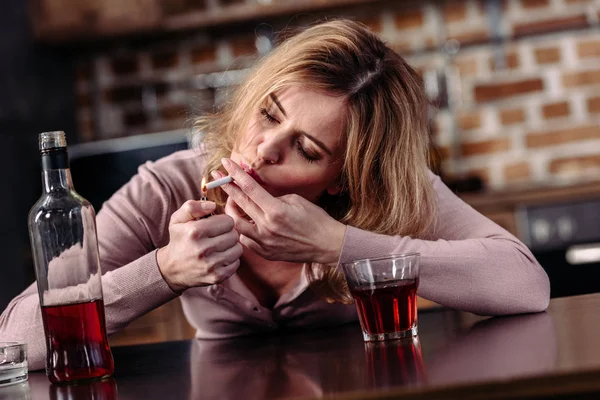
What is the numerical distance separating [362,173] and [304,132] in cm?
16

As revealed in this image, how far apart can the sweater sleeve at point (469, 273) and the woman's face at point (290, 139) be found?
0.58ft

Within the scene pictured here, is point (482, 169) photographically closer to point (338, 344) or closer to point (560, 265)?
point (560, 265)

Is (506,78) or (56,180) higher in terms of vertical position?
(506,78)

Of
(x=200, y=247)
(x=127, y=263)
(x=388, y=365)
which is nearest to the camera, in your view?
(x=388, y=365)

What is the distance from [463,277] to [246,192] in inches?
13.6

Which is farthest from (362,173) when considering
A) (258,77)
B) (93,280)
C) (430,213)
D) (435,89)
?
(435,89)

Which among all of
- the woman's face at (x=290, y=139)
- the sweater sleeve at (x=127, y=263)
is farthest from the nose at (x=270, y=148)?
the sweater sleeve at (x=127, y=263)

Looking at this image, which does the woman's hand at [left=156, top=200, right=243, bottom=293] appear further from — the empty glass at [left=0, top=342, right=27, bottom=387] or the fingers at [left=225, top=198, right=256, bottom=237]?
the empty glass at [left=0, top=342, right=27, bottom=387]

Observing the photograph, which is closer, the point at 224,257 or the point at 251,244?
the point at 224,257

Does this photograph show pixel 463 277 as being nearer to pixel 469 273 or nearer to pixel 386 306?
pixel 469 273

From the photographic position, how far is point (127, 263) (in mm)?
1518

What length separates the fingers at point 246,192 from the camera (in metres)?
1.23

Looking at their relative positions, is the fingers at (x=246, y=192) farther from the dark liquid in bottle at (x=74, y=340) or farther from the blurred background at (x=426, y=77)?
the blurred background at (x=426, y=77)

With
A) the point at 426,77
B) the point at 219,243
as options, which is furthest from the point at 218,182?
the point at 426,77
